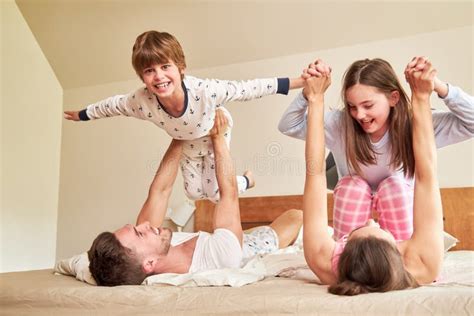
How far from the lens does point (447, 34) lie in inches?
94.7

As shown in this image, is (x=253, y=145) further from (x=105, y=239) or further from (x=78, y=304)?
(x=78, y=304)

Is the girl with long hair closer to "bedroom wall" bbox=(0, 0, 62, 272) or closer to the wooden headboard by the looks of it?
the wooden headboard

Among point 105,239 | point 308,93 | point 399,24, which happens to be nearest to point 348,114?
point 308,93

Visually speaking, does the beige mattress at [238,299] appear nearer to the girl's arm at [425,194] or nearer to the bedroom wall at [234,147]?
the girl's arm at [425,194]

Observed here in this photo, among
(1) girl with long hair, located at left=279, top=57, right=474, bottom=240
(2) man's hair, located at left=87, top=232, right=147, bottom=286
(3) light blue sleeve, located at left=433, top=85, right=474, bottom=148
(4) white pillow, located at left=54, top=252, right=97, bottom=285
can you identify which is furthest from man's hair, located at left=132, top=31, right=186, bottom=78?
(3) light blue sleeve, located at left=433, top=85, right=474, bottom=148

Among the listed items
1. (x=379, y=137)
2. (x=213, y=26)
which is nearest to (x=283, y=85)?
(x=379, y=137)

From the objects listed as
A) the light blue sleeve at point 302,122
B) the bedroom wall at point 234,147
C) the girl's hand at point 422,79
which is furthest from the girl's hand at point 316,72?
the bedroom wall at point 234,147

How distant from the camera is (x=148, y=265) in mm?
1398

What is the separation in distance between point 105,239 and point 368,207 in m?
Result: 0.75

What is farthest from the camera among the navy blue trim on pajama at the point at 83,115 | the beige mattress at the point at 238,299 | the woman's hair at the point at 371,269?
the navy blue trim on pajama at the point at 83,115

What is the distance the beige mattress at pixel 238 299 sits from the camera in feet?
2.83

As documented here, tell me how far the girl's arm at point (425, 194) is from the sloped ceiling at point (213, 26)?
142 cm

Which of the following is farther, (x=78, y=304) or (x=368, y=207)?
(x=368, y=207)

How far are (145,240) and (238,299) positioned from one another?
0.51 m
